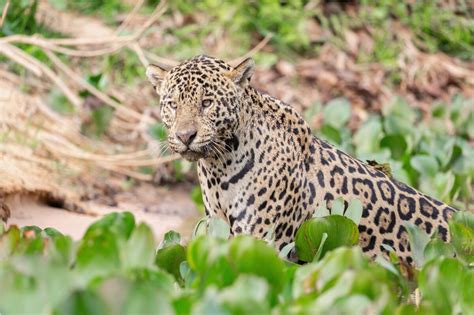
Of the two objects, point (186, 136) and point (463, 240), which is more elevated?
point (186, 136)

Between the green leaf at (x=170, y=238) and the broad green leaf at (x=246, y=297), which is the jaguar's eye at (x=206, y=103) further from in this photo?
the broad green leaf at (x=246, y=297)

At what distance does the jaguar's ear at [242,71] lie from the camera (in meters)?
8.13

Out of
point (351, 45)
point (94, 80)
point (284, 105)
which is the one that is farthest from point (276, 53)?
point (284, 105)

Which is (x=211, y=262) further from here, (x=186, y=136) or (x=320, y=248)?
(x=186, y=136)

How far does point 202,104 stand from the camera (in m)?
8.02

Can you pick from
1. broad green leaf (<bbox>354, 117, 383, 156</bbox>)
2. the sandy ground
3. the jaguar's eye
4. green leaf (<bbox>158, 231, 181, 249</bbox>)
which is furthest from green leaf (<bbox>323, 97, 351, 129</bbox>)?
green leaf (<bbox>158, 231, 181, 249</bbox>)

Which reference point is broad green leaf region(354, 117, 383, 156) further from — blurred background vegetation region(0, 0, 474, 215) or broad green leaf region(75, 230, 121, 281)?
broad green leaf region(75, 230, 121, 281)

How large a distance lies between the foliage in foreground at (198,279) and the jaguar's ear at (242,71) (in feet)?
Answer: 5.65

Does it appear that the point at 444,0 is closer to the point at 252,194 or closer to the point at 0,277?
the point at 252,194

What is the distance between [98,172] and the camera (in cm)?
1241

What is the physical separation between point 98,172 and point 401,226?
15.2ft

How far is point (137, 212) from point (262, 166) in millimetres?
3749

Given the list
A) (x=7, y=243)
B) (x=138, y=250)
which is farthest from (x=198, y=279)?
(x=7, y=243)

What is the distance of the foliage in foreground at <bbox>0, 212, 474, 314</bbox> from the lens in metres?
5.06
